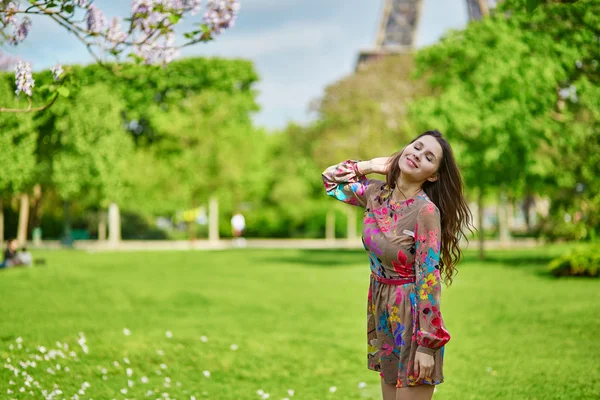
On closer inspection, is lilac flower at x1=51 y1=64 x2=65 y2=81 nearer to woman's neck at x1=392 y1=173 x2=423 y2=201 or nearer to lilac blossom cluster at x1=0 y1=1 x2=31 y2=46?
lilac blossom cluster at x1=0 y1=1 x2=31 y2=46

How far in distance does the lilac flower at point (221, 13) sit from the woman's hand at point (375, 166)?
1998mm

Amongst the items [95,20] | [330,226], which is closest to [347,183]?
[95,20]

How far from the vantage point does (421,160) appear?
4.22 metres

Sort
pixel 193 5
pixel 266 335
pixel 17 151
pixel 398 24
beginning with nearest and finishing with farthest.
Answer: pixel 193 5
pixel 266 335
pixel 17 151
pixel 398 24

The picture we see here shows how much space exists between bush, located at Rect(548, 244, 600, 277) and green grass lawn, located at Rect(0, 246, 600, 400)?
1.67 ft

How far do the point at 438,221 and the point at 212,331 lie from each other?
817 cm

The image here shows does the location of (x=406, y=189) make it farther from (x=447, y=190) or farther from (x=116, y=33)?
(x=116, y=33)

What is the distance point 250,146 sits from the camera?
145ft

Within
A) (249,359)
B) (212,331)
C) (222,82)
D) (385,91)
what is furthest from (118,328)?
(222,82)

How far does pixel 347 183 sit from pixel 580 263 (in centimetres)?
1729

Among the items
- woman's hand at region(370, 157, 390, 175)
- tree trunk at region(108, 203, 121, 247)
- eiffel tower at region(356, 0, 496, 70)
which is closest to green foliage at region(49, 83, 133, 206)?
tree trunk at region(108, 203, 121, 247)

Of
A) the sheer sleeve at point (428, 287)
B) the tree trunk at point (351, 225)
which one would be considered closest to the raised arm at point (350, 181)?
the sheer sleeve at point (428, 287)

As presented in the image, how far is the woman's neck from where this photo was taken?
428cm

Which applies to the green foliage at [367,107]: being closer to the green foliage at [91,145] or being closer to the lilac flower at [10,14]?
the green foliage at [91,145]
